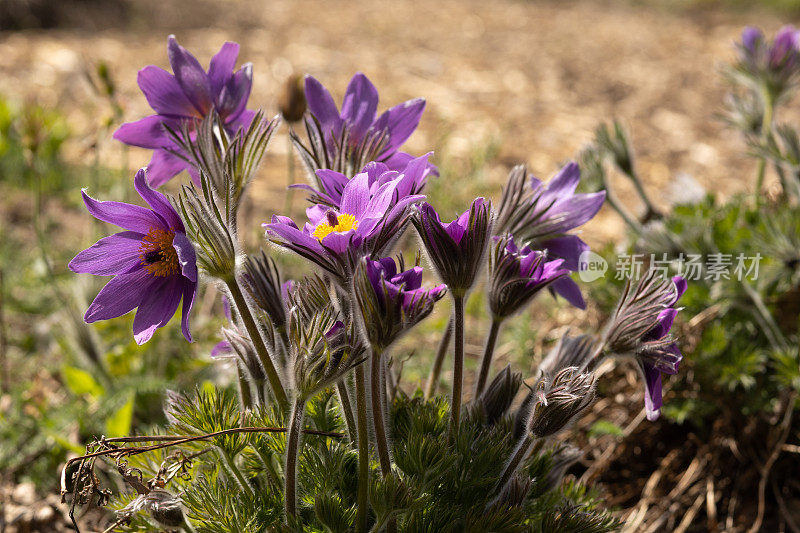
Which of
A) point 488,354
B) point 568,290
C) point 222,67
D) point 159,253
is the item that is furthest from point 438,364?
point 222,67

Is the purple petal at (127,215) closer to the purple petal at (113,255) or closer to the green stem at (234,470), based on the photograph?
the purple petal at (113,255)

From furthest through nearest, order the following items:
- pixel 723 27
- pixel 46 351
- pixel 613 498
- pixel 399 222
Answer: pixel 723 27, pixel 46 351, pixel 613 498, pixel 399 222

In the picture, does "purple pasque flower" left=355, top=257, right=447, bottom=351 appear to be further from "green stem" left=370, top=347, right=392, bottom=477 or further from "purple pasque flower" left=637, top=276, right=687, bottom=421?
"purple pasque flower" left=637, top=276, right=687, bottom=421

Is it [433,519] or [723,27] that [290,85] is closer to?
[433,519]

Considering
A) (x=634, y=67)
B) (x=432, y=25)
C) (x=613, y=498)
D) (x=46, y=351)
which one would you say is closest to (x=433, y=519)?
(x=613, y=498)

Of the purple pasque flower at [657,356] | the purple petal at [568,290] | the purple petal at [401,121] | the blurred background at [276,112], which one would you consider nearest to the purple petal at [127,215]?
the purple petal at [401,121]

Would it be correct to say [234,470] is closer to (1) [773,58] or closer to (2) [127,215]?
(2) [127,215]

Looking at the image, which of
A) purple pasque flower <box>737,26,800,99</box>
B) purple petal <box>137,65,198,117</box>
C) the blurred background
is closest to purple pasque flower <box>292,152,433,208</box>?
purple petal <box>137,65,198,117</box>

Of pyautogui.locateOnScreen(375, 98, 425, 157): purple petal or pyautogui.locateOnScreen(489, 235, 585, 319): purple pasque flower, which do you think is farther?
pyautogui.locateOnScreen(375, 98, 425, 157): purple petal
